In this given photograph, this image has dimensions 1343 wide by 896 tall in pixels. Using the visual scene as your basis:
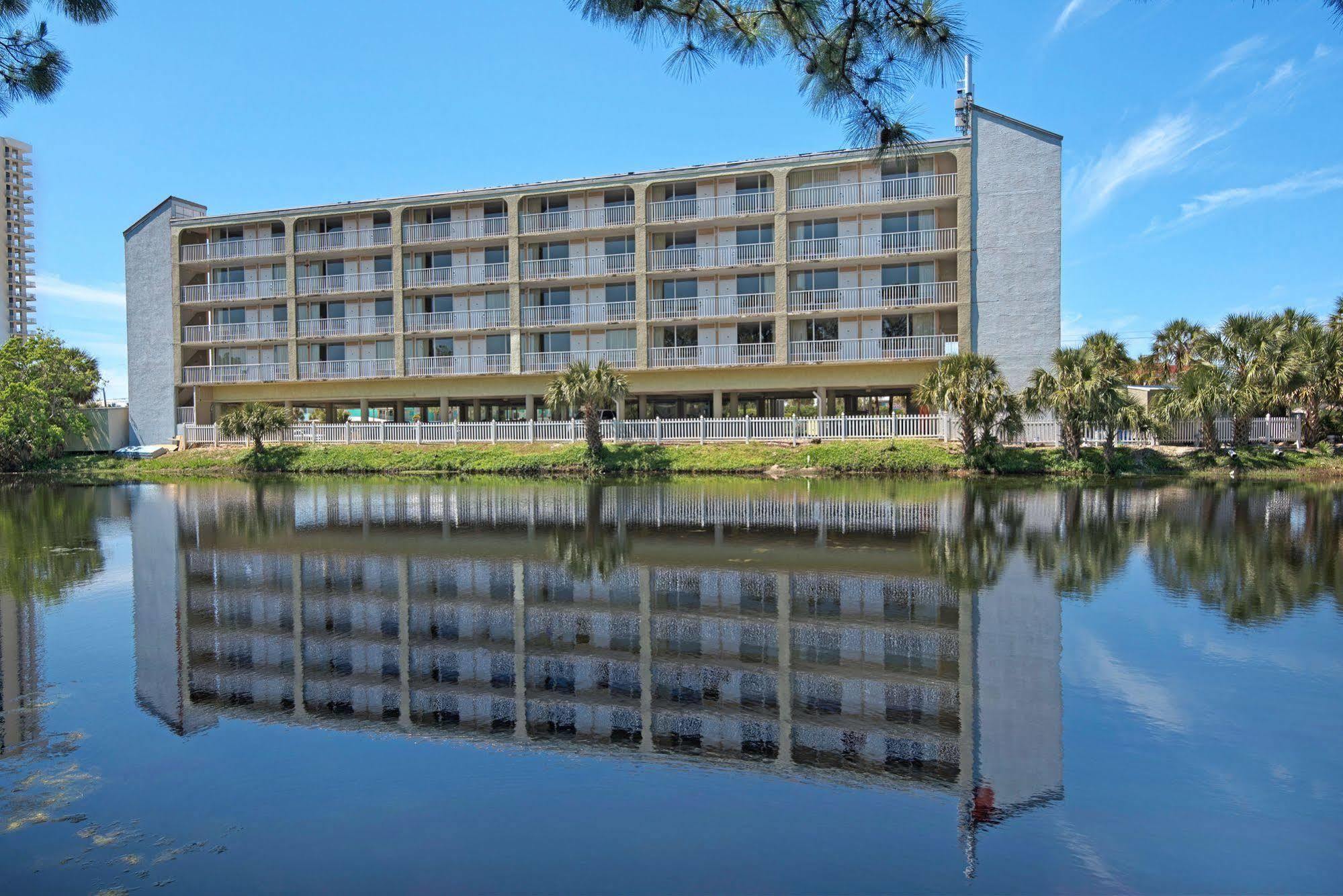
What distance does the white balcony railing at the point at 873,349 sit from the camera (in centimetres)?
4022

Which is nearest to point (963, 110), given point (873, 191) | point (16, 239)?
point (873, 191)

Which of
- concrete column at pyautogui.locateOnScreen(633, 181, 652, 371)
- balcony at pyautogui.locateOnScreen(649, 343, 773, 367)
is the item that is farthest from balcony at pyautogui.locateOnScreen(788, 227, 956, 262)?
concrete column at pyautogui.locateOnScreen(633, 181, 652, 371)

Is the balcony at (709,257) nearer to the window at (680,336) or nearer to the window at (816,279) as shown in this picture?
the window at (816,279)

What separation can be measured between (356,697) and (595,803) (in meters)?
3.14

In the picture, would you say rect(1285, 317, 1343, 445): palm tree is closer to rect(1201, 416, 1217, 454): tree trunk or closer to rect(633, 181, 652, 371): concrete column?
rect(1201, 416, 1217, 454): tree trunk

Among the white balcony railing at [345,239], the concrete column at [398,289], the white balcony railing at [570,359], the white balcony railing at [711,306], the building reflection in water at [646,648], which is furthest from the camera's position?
the white balcony railing at [345,239]

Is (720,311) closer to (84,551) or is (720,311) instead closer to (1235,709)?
(84,551)

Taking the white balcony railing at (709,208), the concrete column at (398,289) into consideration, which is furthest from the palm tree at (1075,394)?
the concrete column at (398,289)

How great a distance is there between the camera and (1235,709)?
6543mm

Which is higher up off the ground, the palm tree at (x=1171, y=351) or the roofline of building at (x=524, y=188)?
the roofline of building at (x=524, y=188)

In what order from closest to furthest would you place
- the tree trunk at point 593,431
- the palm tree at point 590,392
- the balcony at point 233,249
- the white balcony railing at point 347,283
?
1. the palm tree at point 590,392
2. the tree trunk at point 593,431
3. the white balcony railing at point 347,283
4. the balcony at point 233,249

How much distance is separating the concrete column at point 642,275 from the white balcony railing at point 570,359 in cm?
A: 68

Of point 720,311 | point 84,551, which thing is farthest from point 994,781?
point 720,311

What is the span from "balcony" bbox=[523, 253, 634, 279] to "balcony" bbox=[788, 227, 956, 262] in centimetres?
926
